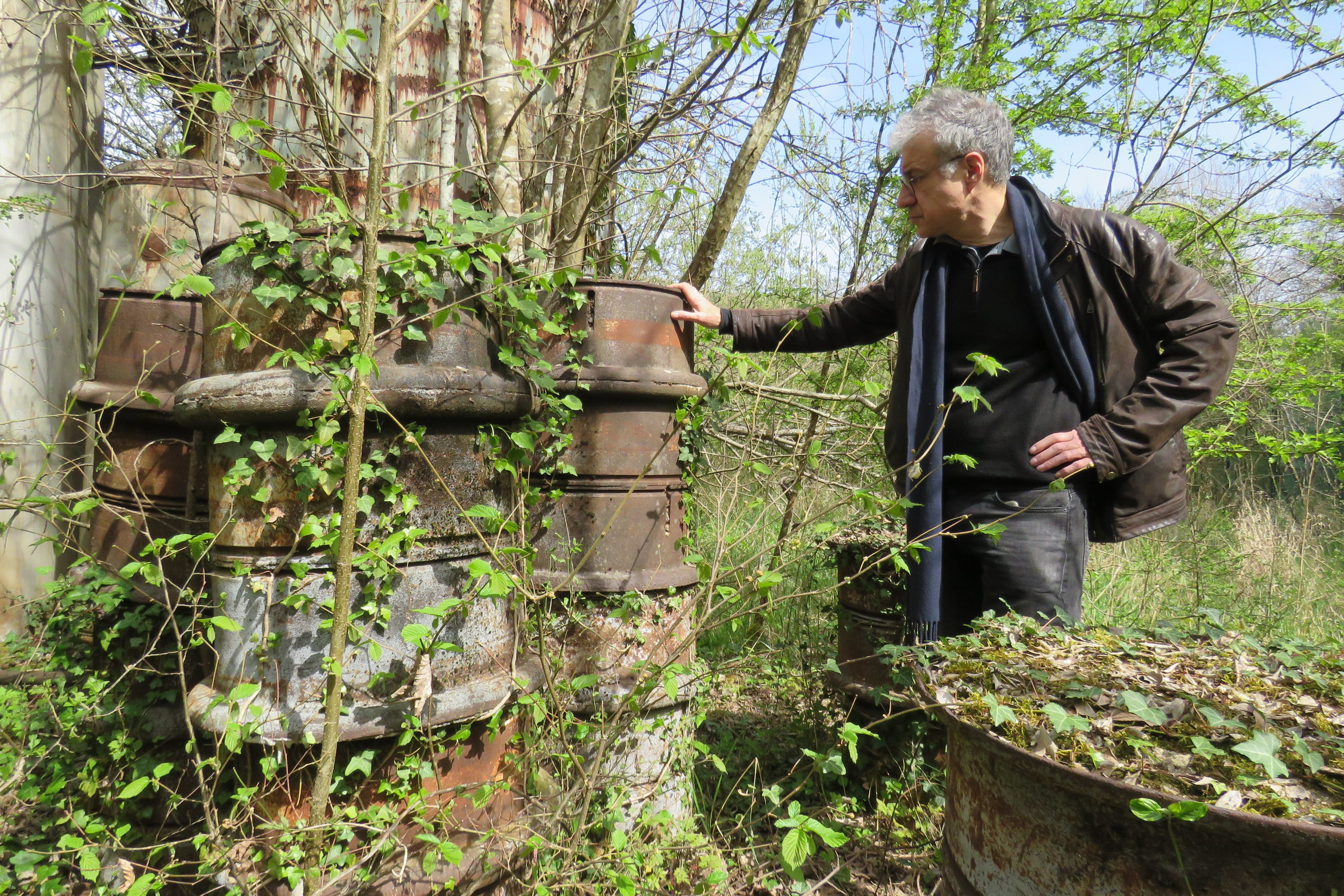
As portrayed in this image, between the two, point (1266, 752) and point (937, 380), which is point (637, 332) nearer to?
point (937, 380)


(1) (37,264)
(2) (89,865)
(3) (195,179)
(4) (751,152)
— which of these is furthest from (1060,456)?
(1) (37,264)

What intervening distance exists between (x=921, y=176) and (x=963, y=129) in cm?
18

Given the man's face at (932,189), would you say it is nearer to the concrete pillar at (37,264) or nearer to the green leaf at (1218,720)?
the green leaf at (1218,720)

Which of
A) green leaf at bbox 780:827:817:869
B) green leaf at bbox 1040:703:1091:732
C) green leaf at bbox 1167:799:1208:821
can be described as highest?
green leaf at bbox 1040:703:1091:732

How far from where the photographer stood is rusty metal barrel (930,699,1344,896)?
113 cm

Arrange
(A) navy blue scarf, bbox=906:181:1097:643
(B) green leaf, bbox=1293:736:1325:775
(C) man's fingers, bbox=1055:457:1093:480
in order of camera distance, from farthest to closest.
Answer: (A) navy blue scarf, bbox=906:181:1097:643 < (C) man's fingers, bbox=1055:457:1093:480 < (B) green leaf, bbox=1293:736:1325:775

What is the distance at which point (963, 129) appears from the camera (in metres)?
2.34

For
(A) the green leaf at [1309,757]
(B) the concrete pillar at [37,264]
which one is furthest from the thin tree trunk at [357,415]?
(B) the concrete pillar at [37,264]

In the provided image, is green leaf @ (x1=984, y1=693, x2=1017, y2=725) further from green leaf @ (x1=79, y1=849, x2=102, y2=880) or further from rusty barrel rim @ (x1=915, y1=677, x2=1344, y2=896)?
green leaf @ (x1=79, y1=849, x2=102, y2=880)

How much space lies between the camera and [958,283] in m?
2.52

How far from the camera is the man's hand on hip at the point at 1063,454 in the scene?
87.4 inches

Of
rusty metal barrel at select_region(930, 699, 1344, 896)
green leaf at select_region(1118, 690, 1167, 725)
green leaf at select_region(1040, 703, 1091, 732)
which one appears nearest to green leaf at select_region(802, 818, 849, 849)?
rusty metal barrel at select_region(930, 699, 1344, 896)

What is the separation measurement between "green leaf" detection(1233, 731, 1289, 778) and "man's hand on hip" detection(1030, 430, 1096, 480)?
1034 millimetres

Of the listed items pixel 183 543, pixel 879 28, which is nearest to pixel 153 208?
pixel 183 543
